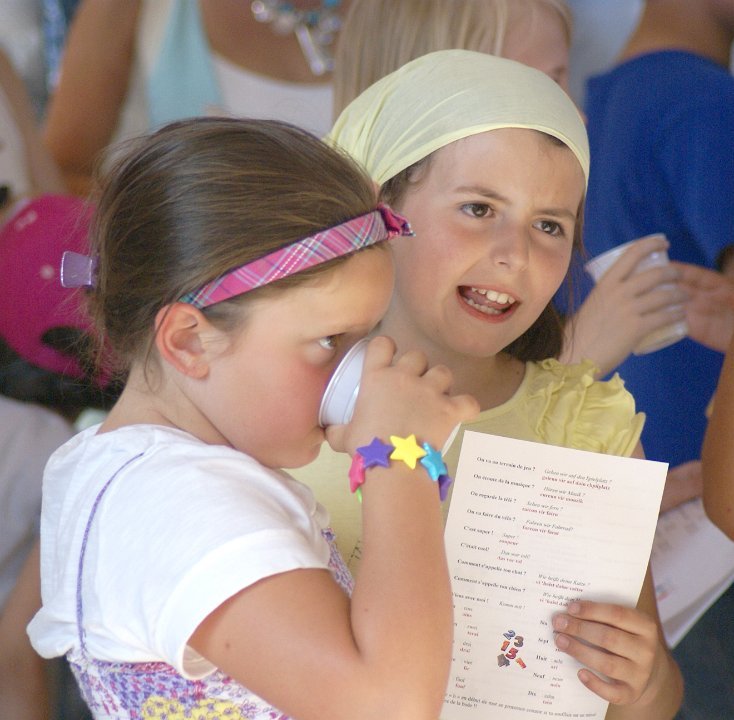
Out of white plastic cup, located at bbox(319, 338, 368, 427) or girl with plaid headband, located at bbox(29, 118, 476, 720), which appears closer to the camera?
girl with plaid headband, located at bbox(29, 118, 476, 720)

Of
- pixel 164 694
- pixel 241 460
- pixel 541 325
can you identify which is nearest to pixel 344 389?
pixel 241 460

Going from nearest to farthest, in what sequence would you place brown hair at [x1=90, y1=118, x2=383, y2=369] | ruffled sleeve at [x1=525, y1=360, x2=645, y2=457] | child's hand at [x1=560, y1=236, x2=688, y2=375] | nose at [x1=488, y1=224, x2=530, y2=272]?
brown hair at [x1=90, y1=118, x2=383, y2=369] → nose at [x1=488, y1=224, x2=530, y2=272] → ruffled sleeve at [x1=525, y1=360, x2=645, y2=457] → child's hand at [x1=560, y1=236, x2=688, y2=375]

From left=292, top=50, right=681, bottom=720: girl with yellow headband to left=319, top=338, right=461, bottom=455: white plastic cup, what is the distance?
342 mm

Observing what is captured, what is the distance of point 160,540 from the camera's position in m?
0.84

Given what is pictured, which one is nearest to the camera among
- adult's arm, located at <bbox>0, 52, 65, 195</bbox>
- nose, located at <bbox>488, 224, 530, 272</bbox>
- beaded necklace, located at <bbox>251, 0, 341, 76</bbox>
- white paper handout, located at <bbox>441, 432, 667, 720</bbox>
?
white paper handout, located at <bbox>441, 432, 667, 720</bbox>

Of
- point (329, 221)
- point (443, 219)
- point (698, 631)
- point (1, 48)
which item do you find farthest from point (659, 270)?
point (1, 48)

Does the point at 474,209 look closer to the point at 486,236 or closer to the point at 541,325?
the point at 486,236

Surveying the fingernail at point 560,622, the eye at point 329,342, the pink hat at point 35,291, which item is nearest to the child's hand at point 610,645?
the fingernail at point 560,622

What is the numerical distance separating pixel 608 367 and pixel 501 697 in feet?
2.39

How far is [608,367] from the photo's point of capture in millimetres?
1684

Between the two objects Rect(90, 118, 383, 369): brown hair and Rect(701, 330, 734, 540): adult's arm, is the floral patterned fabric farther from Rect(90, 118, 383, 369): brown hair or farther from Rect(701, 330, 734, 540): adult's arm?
Rect(701, 330, 734, 540): adult's arm

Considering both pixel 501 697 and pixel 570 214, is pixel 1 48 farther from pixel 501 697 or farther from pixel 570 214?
pixel 501 697

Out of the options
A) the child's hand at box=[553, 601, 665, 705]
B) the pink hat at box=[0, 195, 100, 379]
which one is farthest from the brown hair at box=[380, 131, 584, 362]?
the pink hat at box=[0, 195, 100, 379]

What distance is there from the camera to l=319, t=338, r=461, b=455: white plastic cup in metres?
0.94
